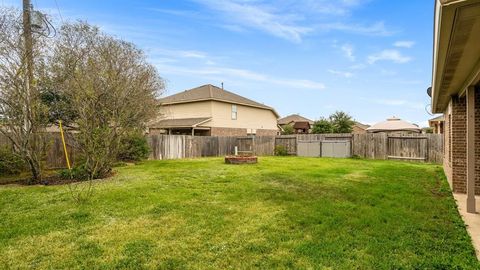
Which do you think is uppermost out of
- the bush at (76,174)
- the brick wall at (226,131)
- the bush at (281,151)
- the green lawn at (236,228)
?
the brick wall at (226,131)

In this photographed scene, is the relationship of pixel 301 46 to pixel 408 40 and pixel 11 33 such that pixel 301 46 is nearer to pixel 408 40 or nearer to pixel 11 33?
pixel 408 40

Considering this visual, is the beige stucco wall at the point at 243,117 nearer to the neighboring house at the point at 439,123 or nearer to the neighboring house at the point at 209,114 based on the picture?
the neighboring house at the point at 209,114

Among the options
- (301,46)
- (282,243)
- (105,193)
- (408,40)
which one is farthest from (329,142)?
(282,243)

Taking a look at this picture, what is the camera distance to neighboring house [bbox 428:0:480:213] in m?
2.56

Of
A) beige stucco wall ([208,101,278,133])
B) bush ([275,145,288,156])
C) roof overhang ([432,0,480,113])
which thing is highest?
beige stucco wall ([208,101,278,133])

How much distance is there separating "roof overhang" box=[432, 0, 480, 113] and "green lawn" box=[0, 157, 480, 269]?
2.40m

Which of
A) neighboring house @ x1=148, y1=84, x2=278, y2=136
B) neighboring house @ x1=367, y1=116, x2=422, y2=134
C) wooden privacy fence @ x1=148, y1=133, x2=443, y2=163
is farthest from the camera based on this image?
neighboring house @ x1=148, y1=84, x2=278, y2=136

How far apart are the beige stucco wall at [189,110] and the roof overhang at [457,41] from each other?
20.8m

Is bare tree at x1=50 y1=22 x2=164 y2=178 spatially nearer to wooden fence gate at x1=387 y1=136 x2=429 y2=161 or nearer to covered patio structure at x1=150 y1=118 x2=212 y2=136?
covered patio structure at x1=150 y1=118 x2=212 y2=136

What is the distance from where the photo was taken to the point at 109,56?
41.9 feet

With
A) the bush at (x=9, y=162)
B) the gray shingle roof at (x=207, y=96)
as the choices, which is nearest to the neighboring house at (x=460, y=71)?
the bush at (x=9, y=162)

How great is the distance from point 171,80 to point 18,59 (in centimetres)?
901

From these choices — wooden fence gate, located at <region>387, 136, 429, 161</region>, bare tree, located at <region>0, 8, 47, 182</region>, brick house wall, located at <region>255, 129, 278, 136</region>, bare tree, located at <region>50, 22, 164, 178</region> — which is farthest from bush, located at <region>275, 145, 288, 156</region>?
bare tree, located at <region>0, 8, 47, 182</region>

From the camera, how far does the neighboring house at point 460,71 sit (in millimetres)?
2561
